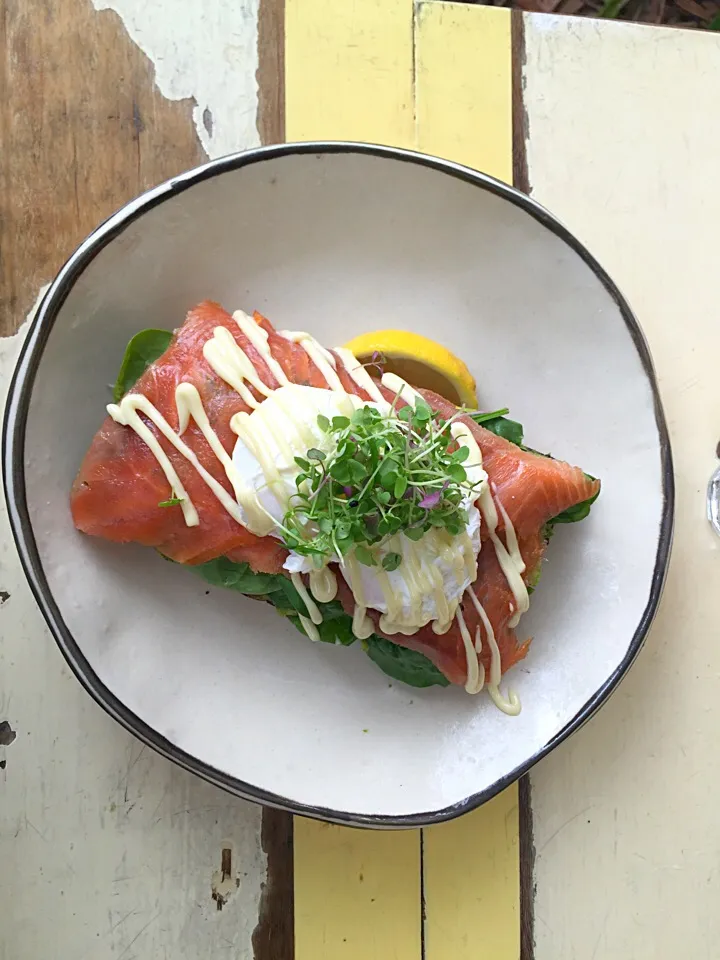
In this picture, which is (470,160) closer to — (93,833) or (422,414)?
(422,414)

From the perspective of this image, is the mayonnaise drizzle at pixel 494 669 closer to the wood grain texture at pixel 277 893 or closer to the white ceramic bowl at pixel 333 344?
the white ceramic bowl at pixel 333 344

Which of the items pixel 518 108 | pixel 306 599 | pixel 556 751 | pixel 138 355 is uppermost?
pixel 518 108

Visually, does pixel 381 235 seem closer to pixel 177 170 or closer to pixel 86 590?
pixel 177 170

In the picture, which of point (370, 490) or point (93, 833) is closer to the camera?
point (370, 490)

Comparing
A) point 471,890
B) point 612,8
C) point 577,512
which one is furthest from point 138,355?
point 612,8

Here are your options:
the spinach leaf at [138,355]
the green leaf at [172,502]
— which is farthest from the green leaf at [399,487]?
the spinach leaf at [138,355]

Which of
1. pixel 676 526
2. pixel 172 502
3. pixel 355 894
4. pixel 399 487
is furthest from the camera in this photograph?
pixel 676 526

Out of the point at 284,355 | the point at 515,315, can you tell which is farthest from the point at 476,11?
the point at 284,355

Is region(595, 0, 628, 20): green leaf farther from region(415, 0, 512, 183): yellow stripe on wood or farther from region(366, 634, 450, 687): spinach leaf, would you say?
region(366, 634, 450, 687): spinach leaf
